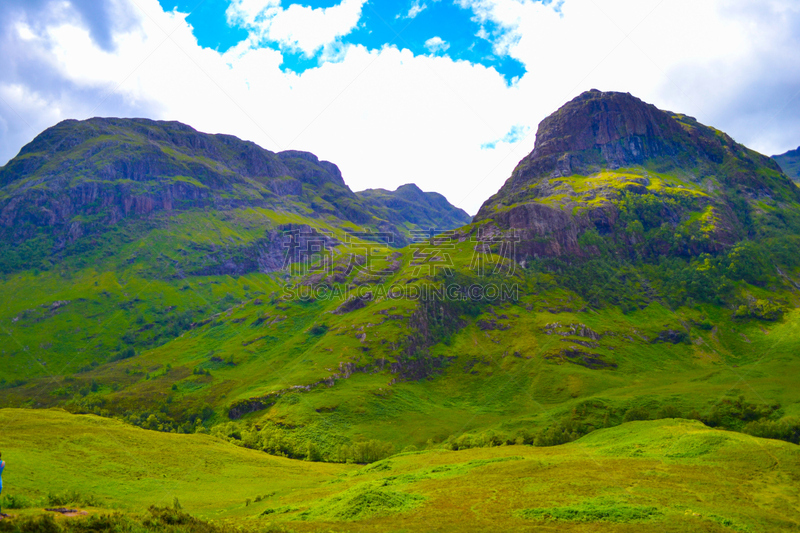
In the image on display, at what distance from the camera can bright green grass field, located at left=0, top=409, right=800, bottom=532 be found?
4256cm

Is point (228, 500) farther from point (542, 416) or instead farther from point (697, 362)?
point (697, 362)

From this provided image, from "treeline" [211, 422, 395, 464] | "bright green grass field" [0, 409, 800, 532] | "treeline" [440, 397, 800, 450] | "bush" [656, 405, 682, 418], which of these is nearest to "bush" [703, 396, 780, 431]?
"treeline" [440, 397, 800, 450]

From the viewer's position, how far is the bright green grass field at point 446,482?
140ft

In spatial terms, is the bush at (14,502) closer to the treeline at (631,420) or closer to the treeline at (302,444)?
the treeline at (302,444)

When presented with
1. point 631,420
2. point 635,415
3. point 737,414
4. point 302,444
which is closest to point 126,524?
point 302,444

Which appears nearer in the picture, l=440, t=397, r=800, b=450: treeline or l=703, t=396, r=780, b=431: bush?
l=440, t=397, r=800, b=450: treeline

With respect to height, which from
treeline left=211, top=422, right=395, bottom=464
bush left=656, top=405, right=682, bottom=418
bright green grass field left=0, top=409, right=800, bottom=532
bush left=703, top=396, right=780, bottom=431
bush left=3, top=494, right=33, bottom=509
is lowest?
treeline left=211, top=422, right=395, bottom=464

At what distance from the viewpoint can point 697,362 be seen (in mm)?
180625

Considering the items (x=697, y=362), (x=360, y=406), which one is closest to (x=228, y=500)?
(x=360, y=406)

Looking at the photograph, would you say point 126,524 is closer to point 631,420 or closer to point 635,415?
point 631,420

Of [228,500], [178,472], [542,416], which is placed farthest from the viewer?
[542,416]

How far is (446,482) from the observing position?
188 ft

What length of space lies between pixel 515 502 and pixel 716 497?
2296 centimetres

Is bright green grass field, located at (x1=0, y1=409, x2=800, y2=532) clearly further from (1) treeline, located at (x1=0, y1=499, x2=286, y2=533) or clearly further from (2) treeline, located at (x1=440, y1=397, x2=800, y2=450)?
(2) treeline, located at (x1=440, y1=397, x2=800, y2=450)
